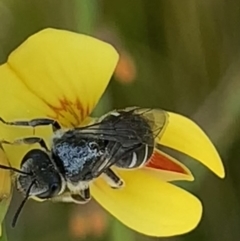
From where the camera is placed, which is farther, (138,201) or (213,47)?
(213,47)

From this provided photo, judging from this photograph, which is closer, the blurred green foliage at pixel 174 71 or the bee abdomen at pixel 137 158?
the bee abdomen at pixel 137 158

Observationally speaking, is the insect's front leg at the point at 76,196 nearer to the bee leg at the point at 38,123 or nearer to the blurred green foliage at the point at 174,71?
the bee leg at the point at 38,123

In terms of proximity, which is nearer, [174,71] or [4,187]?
[4,187]

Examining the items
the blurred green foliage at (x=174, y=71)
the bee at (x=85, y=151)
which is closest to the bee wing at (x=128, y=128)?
the bee at (x=85, y=151)

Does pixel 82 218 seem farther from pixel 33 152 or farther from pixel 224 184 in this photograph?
pixel 33 152

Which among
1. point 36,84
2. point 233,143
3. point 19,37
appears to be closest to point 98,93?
point 36,84

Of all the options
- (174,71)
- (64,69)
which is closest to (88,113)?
(64,69)

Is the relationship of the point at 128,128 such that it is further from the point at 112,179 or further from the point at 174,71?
the point at 174,71
